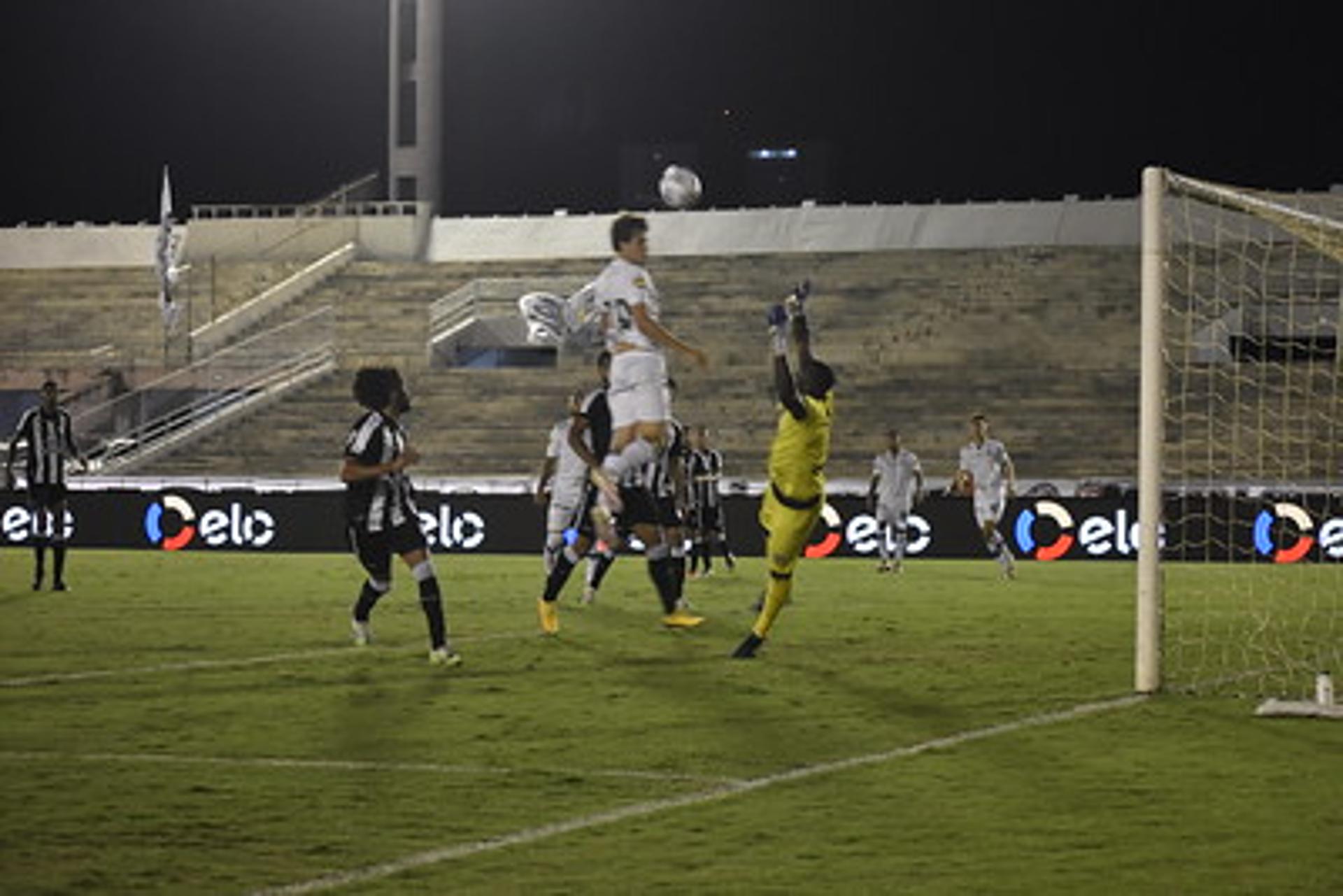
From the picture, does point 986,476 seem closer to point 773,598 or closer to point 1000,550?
point 1000,550

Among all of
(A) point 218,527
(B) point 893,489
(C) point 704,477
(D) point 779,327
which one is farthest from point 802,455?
(A) point 218,527

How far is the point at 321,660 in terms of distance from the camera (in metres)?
14.4

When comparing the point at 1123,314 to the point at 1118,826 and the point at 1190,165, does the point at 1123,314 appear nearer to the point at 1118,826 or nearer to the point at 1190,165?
the point at 1190,165

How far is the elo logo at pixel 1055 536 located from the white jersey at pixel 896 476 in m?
3.71

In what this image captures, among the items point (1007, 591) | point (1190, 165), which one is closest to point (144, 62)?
point (1190, 165)

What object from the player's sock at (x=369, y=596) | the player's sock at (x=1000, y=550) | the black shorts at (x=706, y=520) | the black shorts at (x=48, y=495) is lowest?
the player's sock at (x=369, y=596)

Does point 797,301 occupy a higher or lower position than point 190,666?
higher

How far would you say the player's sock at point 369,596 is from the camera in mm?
15031

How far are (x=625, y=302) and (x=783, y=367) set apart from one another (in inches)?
55.7

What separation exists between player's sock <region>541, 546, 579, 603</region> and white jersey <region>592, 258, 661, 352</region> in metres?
1.94

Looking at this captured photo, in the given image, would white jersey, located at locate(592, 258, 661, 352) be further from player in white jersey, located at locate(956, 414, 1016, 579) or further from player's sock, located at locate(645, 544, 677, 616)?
player in white jersey, located at locate(956, 414, 1016, 579)

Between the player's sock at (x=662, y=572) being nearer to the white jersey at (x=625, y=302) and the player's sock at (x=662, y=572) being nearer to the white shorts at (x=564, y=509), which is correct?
the white jersey at (x=625, y=302)

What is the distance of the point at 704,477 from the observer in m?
26.7

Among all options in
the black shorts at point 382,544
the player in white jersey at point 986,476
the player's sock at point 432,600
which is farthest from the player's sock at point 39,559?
the player in white jersey at point 986,476
